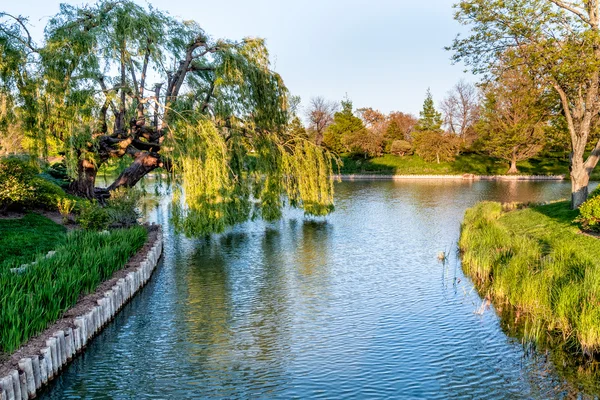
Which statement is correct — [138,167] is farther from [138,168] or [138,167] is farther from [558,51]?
[558,51]

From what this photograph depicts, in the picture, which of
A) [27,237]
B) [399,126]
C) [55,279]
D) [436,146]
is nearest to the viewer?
[55,279]

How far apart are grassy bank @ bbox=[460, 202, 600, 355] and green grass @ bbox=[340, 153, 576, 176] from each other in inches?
2030

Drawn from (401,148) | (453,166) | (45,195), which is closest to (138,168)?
(45,195)

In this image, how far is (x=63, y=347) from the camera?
9406 millimetres

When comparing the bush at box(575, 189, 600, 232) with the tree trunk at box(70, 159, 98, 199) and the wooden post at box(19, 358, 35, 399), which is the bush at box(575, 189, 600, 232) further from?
the tree trunk at box(70, 159, 98, 199)

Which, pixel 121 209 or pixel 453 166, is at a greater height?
pixel 453 166

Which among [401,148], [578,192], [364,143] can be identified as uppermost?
[364,143]

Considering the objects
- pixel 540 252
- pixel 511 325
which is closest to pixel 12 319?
pixel 511 325

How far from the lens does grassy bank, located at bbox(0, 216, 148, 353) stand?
28.8 ft

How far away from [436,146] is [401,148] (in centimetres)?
757

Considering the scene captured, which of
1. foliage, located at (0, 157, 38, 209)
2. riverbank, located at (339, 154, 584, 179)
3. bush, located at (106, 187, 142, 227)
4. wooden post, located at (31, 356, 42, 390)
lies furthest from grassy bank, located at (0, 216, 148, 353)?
riverbank, located at (339, 154, 584, 179)

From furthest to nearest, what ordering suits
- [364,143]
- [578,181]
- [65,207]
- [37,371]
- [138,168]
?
[364,143], [138,168], [578,181], [65,207], [37,371]

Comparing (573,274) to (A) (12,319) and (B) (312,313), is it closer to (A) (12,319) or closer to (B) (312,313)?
(B) (312,313)

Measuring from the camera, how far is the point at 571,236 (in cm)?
1667
